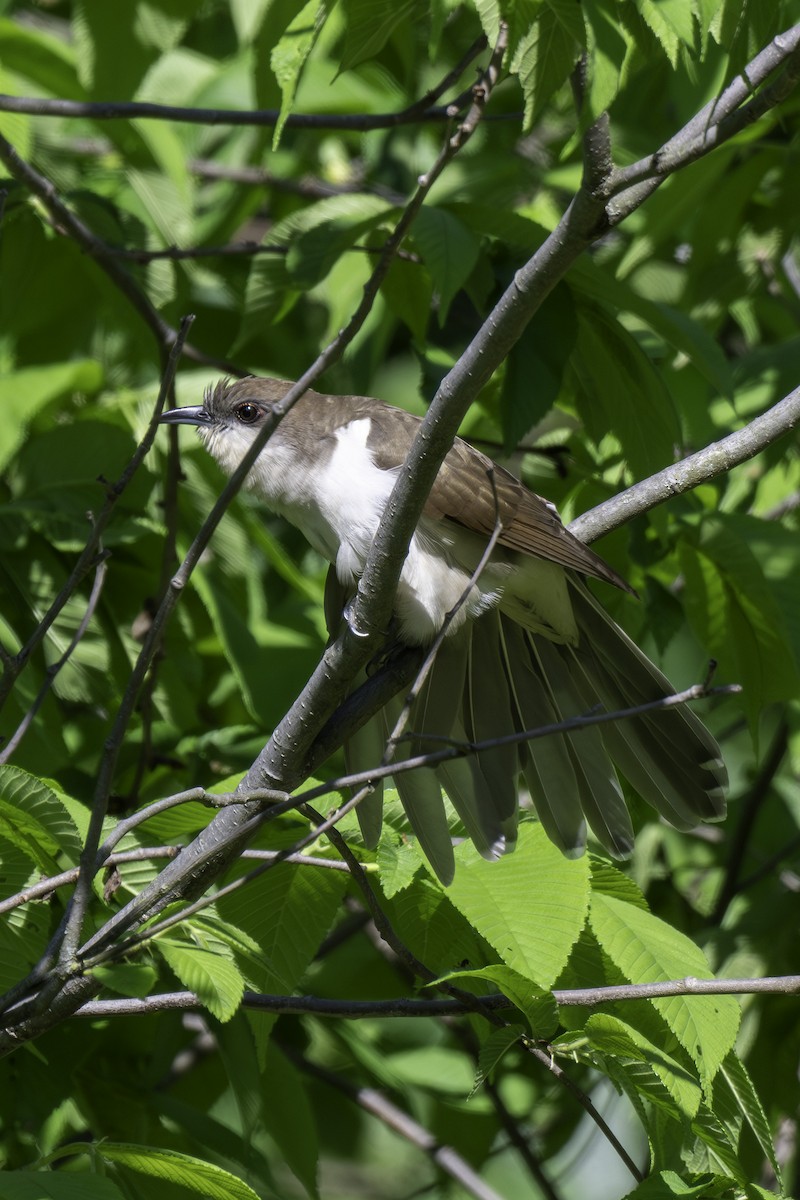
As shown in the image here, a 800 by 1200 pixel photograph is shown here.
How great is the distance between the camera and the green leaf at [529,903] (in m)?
1.90

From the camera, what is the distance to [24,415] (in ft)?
10.4

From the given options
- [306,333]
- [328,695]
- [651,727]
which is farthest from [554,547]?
[306,333]

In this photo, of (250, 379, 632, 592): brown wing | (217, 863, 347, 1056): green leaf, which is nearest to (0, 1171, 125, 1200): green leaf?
(217, 863, 347, 1056): green leaf

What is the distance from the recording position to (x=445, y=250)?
2635mm

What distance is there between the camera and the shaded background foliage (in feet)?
6.78

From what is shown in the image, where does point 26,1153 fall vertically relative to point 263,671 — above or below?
below

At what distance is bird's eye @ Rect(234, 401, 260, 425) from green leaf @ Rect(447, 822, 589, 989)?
1.47 metres

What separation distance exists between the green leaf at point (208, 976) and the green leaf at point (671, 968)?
2.14ft

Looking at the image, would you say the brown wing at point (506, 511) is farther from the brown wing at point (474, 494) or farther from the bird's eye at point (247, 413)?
the bird's eye at point (247, 413)

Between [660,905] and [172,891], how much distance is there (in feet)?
8.85

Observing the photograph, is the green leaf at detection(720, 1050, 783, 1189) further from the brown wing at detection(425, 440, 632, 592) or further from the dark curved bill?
the dark curved bill

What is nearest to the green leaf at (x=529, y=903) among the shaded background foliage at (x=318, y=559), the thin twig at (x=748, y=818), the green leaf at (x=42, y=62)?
the shaded background foliage at (x=318, y=559)

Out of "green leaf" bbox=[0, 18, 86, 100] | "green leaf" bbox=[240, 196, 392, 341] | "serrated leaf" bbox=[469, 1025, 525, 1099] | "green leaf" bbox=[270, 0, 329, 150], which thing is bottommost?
"serrated leaf" bbox=[469, 1025, 525, 1099]

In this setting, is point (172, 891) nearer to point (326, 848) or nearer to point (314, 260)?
point (326, 848)
